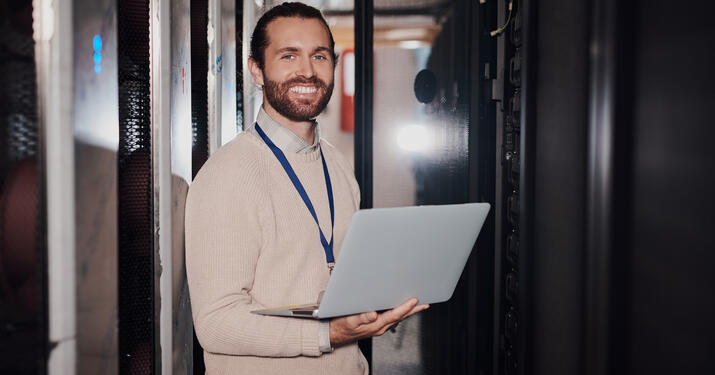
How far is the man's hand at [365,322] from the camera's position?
105cm

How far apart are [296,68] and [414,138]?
2.73 feet

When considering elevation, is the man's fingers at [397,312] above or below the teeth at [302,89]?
below

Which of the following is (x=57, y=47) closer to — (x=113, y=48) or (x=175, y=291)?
(x=113, y=48)

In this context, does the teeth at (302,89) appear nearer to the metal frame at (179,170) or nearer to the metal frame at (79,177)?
the metal frame at (179,170)

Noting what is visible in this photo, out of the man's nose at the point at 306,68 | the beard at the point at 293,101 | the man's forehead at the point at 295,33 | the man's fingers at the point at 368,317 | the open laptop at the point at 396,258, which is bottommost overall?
the man's fingers at the point at 368,317

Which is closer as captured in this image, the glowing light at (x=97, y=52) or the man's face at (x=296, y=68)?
the glowing light at (x=97, y=52)

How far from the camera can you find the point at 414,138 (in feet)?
6.79

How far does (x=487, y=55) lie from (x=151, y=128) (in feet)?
3.65

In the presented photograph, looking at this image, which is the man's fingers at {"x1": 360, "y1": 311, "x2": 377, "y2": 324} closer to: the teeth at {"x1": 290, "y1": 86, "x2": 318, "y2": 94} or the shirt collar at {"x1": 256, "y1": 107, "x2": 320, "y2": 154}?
the shirt collar at {"x1": 256, "y1": 107, "x2": 320, "y2": 154}

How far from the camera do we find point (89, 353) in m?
0.90

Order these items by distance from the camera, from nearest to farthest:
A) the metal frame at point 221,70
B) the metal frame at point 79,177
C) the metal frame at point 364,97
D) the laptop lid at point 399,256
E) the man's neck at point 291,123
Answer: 1. the metal frame at point 79,177
2. the laptop lid at point 399,256
3. the man's neck at point 291,123
4. the metal frame at point 221,70
5. the metal frame at point 364,97

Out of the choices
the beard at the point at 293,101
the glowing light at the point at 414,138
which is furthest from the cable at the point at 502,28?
the beard at the point at 293,101

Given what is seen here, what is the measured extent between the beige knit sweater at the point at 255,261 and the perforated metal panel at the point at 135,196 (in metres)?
0.13

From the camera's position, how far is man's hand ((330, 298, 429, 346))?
3.46 feet
